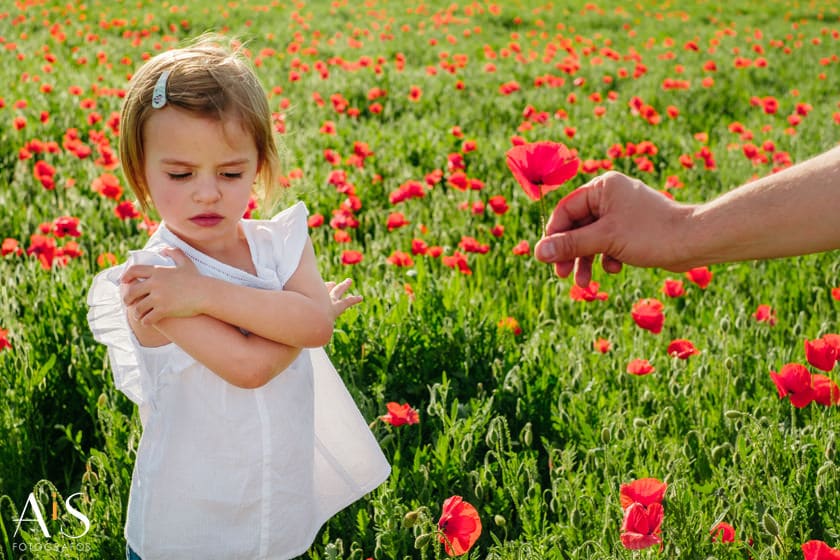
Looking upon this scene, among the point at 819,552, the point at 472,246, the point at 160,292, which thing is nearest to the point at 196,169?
the point at 160,292

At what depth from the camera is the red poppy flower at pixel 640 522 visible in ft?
5.81

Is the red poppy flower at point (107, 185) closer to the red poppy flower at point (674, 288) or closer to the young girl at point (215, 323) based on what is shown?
the young girl at point (215, 323)

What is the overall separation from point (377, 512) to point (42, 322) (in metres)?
1.45

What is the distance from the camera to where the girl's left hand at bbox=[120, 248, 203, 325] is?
1.65 meters

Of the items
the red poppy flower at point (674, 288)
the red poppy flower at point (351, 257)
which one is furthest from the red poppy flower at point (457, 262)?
the red poppy flower at point (674, 288)

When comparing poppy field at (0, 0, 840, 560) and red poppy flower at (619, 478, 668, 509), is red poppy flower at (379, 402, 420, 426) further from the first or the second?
red poppy flower at (619, 478, 668, 509)

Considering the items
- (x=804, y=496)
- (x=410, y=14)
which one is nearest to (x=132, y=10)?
(x=410, y=14)

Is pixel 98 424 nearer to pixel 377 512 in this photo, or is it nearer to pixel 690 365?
pixel 377 512

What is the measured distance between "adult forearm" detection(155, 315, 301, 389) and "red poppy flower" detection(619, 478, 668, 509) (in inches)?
32.6

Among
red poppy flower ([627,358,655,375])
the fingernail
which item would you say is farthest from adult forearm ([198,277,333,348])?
red poppy flower ([627,358,655,375])

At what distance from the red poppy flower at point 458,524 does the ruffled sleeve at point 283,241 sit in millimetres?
620

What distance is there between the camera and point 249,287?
1.78m

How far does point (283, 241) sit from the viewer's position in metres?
1.95

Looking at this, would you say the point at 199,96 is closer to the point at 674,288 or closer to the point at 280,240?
the point at 280,240
